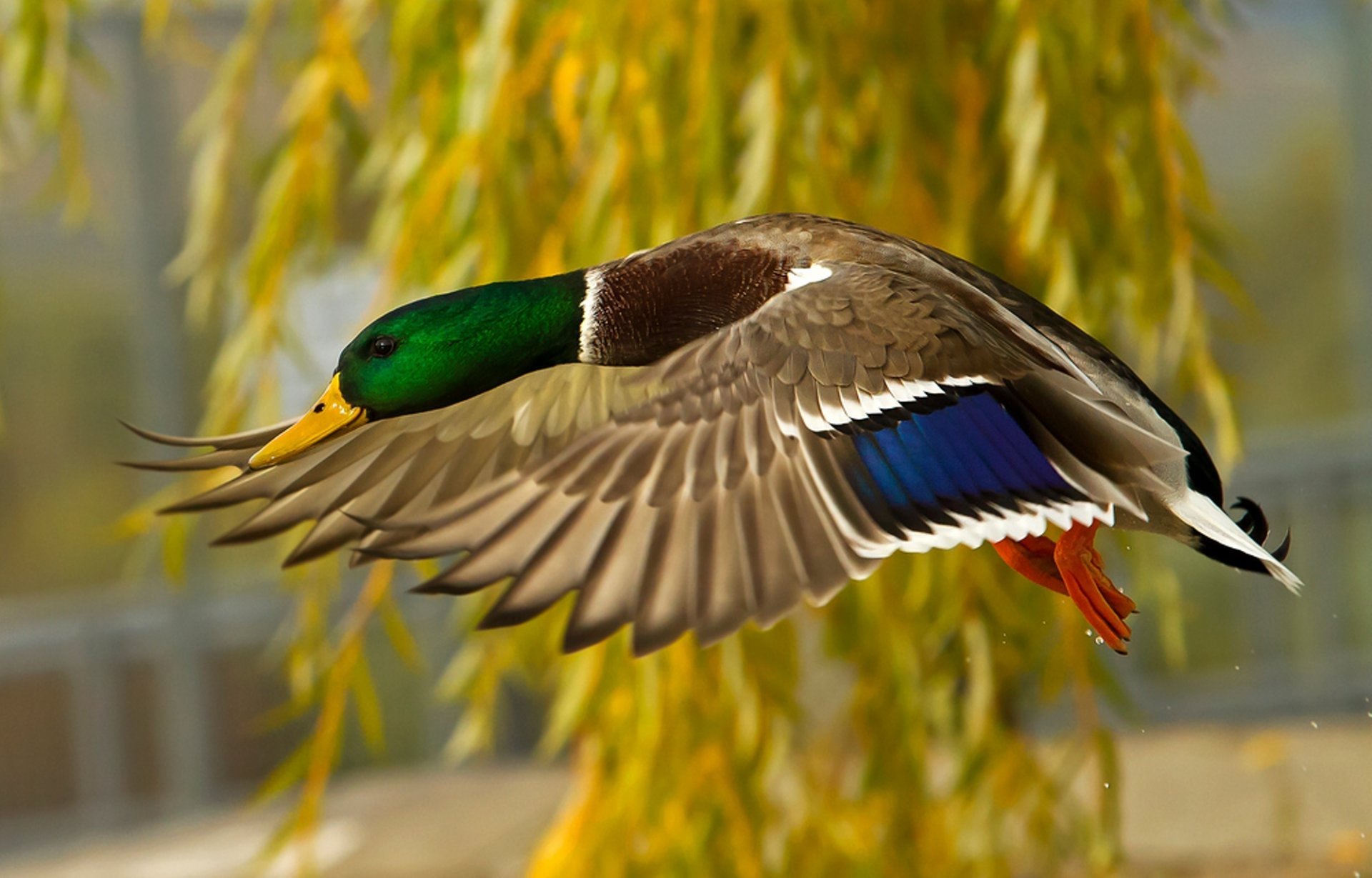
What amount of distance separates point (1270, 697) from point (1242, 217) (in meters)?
1.54

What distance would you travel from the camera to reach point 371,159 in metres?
2.17

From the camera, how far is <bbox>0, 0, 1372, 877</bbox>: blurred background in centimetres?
505

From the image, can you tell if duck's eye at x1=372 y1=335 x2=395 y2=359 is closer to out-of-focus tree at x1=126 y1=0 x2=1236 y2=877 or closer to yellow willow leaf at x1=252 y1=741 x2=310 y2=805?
out-of-focus tree at x1=126 y1=0 x2=1236 y2=877

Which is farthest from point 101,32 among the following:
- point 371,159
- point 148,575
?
point 371,159

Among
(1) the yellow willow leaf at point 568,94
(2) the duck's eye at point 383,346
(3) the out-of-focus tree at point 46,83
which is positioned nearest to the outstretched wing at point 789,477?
(2) the duck's eye at point 383,346

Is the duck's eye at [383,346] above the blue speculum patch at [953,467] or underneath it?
above

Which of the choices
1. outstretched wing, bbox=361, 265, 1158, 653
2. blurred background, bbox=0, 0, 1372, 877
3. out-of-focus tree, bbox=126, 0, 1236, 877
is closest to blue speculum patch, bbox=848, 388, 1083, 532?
outstretched wing, bbox=361, 265, 1158, 653

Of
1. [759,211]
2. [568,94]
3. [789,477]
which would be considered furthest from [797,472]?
[568,94]

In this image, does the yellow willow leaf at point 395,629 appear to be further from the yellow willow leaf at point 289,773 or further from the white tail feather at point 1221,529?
the white tail feather at point 1221,529

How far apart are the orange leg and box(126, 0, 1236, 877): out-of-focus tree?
1.93 ft

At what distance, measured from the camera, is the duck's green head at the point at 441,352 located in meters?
1.22

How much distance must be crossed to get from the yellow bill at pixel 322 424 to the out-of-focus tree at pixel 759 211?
1.92ft

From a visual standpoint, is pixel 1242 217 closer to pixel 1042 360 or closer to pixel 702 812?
pixel 702 812

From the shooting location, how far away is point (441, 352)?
124 centimetres
